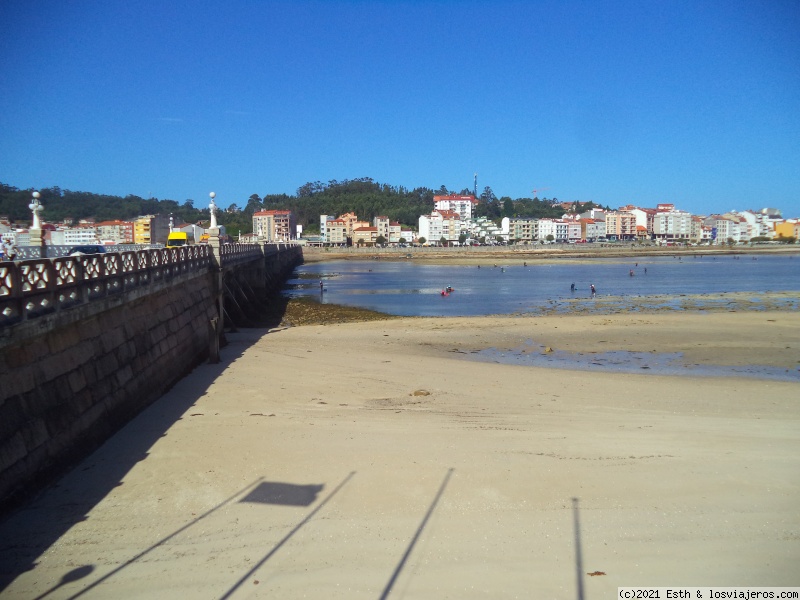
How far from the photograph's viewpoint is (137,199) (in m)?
154

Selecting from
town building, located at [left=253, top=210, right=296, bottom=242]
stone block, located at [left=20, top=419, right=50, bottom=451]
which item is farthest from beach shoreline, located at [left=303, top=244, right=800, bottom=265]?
stone block, located at [left=20, top=419, right=50, bottom=451]

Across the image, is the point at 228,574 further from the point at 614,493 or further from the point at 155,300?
the point at 155,300

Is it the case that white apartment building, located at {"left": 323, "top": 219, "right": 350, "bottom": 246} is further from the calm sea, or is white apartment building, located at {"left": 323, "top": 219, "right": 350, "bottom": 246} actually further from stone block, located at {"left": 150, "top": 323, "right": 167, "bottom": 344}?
stone block, located at {"left": 150, "top": 323, "right": 167, "bottom": 344}

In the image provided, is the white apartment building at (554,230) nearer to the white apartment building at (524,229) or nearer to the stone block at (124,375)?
the white apartment building at (524,229)

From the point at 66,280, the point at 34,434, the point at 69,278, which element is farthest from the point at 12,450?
the point at 69,278

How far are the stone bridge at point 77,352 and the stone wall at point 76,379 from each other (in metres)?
0.02

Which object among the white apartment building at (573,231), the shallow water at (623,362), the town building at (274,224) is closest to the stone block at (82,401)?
the shallow water at (623,362)

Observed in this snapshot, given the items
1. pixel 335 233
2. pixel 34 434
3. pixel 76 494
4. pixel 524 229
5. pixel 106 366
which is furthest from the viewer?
pixel 524 229

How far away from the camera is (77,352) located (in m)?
9.87

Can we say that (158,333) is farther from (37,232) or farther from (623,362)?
(623,362)

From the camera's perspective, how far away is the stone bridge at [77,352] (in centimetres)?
784

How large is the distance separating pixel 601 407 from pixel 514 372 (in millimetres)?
4524

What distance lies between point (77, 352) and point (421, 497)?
6.06m

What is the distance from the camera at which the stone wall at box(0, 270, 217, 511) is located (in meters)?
7.74
